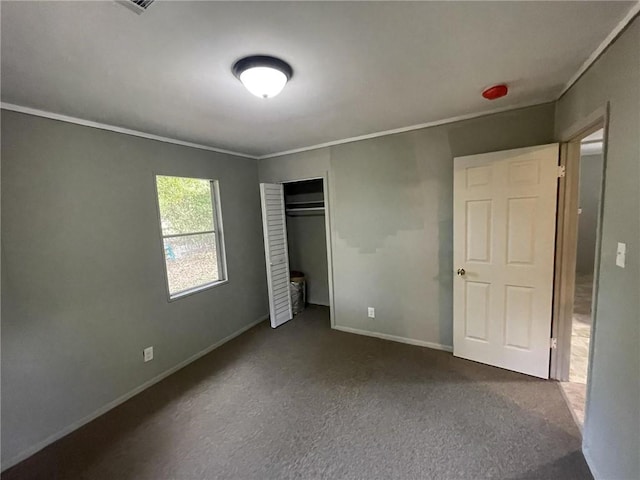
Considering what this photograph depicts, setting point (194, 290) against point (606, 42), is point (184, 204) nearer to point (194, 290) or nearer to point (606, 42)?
point (194, 290)

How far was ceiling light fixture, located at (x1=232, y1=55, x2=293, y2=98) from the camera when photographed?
141cm

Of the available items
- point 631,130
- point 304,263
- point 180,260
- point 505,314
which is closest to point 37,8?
point 180,260

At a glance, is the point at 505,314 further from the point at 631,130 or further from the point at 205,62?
the point at 205,62

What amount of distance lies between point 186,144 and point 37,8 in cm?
192

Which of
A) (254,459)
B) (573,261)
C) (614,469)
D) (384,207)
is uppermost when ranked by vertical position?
(384,207)

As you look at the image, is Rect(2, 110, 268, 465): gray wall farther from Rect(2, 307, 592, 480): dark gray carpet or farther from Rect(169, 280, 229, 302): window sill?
Rect(2, 307, 592, 480): dark gray carpet

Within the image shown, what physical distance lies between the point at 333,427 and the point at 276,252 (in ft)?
7.17

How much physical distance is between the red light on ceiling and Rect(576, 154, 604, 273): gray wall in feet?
16.4

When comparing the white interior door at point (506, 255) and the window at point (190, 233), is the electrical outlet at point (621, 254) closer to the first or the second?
the white interior door at point (506, 255)

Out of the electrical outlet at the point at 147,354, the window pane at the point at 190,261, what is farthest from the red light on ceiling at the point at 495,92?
the electrical outlet at the point at 147,354

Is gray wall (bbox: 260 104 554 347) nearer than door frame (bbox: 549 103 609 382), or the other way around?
door frame (bbox: 549 103 609 382)

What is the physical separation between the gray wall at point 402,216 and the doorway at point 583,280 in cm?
81

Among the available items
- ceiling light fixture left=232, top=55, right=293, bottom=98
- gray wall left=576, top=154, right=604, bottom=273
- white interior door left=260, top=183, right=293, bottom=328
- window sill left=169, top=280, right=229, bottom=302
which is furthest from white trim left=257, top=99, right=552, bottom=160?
gray wall left=576, top=154, right=604, bottom=273

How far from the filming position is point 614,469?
52.9 inches
